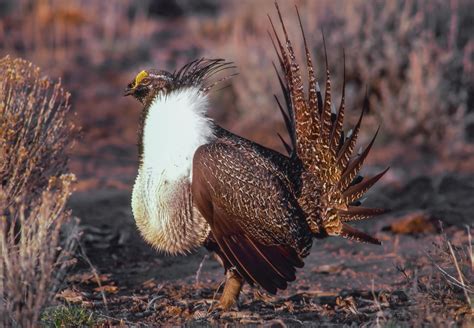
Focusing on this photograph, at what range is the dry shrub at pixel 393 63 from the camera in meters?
7.84

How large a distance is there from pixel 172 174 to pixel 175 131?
21 centimetres

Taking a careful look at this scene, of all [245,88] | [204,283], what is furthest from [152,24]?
[204,283]

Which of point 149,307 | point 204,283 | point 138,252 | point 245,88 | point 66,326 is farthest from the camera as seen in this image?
point 245,88

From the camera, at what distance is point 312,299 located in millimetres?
4504

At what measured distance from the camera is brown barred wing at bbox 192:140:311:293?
3.97 m

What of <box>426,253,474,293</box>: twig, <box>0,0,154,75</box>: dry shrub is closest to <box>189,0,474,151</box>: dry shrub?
<box>0,0,154,75</box>: dry shrub

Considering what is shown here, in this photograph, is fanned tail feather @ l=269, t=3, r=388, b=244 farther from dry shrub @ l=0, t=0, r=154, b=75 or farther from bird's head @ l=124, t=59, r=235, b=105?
dry shrub @ l=0, t=0, r=154, b=75

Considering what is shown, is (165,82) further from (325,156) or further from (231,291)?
(231,291)

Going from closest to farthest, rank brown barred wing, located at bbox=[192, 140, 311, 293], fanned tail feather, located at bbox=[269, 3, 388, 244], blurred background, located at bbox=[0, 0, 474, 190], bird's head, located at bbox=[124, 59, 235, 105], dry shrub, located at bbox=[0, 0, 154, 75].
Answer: brown barred wing, located at bbox=[192, 140, 311, 293]
bird's head, located at bbox=[124, 59, 235, 105]
fanned tail feather, located at bbox=[269, 3, 388, 244]
blurred background, located at bbox=[0, 0, 474, 190]
dry shrub, located at bbox=[0, 0, 154, 75]

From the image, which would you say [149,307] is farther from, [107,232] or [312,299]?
[107,232]

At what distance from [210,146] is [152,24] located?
28.3ft

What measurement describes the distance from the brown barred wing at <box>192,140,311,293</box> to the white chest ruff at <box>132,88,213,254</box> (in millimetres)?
69

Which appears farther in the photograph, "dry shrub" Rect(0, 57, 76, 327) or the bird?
the bird

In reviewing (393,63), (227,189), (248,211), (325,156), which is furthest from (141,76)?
(393,63)
